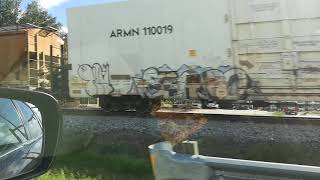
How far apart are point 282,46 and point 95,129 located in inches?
193

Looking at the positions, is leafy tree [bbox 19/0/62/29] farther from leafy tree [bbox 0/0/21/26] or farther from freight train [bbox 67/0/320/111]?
freight train [bbox 67/0/320/111]

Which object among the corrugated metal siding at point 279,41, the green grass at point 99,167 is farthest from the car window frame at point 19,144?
the corrugated metal siding at point 279,41

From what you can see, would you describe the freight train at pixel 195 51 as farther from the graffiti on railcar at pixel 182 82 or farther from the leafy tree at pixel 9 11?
the leafy tree at pixel 9 11

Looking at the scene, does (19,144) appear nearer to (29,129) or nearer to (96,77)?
(29,129)

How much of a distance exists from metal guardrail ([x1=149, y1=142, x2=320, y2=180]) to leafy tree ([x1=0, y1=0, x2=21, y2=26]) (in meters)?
58.2

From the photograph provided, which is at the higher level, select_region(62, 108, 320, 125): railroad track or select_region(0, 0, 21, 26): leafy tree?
select_region(0, 0, 21, 26): leafy tree

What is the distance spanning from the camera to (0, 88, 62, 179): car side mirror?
2.19 meters

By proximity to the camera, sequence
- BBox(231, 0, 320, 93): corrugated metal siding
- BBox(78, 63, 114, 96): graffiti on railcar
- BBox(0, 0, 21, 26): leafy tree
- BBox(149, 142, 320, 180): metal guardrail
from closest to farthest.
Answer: BBox(149, 142, 320, 180): metal guardrail
BBox(231, 0, 320, 93): corrugated metal siding
BBox(78, 63, 114, 96): graffiti on railcar
BBox(0, 0, 21, 26): leafy tree

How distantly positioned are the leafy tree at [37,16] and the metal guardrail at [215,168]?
5833 cm

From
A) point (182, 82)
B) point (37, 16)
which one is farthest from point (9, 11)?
point (182, 82)

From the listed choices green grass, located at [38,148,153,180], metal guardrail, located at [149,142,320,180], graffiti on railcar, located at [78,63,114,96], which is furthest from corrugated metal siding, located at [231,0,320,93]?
metal guardrail, located at [149,142,320,180]

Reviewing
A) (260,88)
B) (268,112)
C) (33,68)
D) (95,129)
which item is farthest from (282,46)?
(33,68)

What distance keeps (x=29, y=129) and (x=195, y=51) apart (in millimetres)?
11831

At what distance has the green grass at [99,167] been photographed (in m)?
6.49
